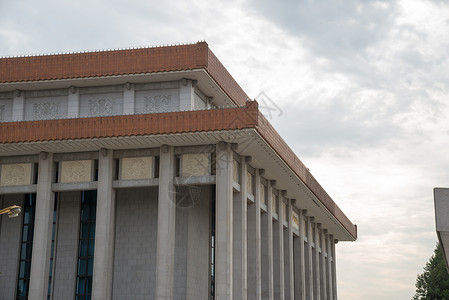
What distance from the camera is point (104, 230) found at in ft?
94.4

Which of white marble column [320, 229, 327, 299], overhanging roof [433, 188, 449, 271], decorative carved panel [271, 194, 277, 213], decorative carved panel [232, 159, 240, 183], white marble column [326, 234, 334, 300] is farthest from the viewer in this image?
white marble column [326, 234, 334, 300]

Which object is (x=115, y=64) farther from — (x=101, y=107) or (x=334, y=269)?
(x=334, y=269)

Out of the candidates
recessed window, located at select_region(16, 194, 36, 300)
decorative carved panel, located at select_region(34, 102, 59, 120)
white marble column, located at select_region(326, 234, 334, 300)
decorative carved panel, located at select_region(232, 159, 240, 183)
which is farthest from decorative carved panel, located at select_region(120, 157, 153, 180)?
white marble column, located at select_region(326, 234, 334, 300)

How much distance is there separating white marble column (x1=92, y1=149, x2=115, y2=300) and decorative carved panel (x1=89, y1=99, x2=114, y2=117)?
3.21 metres

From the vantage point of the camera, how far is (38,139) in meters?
29.0

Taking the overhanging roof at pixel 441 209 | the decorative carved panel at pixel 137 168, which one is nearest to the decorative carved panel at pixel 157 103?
the decorative carved panel at pixel 137 168

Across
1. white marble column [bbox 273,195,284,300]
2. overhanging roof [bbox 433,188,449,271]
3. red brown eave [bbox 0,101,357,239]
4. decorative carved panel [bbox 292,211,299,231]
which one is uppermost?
red brown eave [bbox 0,101,357,239]

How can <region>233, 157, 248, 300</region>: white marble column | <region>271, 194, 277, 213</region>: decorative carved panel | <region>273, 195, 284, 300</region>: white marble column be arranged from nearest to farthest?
<region>233, 157, 248, 300</region>: white marble column
<region>273, 195, 284, 300</region>: white marble column
<region>271, 194, 277, 213</region>: decorative carved panel

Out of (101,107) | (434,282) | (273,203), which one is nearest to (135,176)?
(101,107)

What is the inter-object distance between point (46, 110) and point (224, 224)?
11.2 meters

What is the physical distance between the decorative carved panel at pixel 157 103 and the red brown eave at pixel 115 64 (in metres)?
1.44

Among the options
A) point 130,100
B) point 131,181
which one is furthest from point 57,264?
point 130,100

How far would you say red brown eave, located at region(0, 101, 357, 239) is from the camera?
27625 mm

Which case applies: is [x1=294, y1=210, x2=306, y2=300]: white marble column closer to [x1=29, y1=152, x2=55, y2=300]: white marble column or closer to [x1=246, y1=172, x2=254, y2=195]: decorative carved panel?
[x1=246, y1=172, x2=254, y2=195]: decorative carved panel
